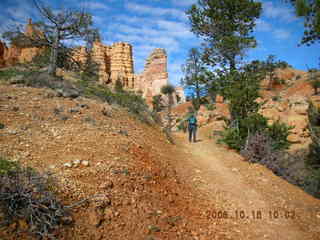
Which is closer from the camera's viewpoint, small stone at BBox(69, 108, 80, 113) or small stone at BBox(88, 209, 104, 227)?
small stone at BBox(88, 209, 104, 227)

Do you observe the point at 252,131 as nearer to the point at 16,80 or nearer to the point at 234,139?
the point at 234,139

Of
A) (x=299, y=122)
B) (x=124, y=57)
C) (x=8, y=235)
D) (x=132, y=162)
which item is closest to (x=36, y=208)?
(x=8, y=235)

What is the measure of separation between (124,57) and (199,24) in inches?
1562

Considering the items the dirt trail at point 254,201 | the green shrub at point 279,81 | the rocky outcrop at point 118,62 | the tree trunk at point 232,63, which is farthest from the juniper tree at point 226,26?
the rocky outcrop at point 118,62

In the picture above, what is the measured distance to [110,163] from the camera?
12.5 ft

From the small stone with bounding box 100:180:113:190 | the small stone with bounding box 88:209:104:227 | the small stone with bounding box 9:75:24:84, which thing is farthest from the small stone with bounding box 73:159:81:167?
the small stone with bounding box 9:75:24:84

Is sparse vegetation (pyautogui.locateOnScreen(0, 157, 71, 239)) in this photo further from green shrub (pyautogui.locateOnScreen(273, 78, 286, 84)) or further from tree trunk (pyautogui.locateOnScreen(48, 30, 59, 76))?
green shrub (pyautogui.locateOnScreen(273, 78, 286, 84))

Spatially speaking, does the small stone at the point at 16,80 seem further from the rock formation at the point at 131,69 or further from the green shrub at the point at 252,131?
the rock formation at the point at 131,69

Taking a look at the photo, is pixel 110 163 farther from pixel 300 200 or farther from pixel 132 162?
pixel 300 200

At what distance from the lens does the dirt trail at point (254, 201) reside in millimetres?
3357
